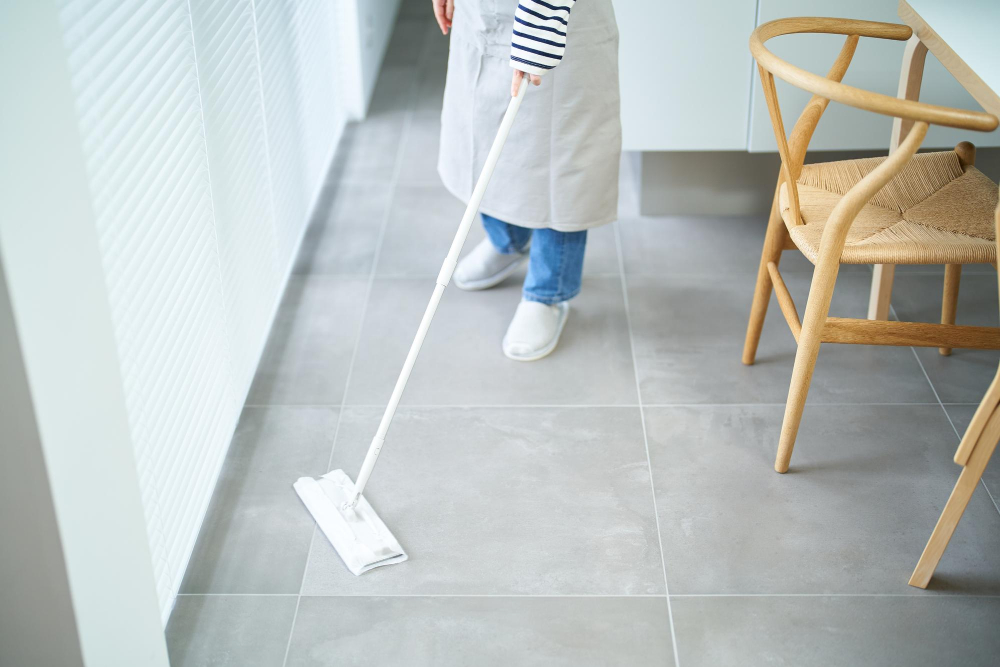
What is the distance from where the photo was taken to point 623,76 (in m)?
2.23

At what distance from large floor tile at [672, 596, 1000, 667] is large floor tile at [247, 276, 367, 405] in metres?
0.86

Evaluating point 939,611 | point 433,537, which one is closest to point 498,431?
point 433,537

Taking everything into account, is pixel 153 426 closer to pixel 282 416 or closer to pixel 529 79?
pixel 282 416

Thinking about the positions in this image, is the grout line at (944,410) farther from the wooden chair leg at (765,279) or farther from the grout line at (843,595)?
the wooden chair leg at (765,279)

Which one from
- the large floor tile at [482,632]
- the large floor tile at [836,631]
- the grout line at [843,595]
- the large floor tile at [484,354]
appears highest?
the large floor tile at [484,354]

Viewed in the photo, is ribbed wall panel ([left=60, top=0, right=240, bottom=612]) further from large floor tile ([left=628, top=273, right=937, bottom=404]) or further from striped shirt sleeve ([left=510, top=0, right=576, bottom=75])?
large floor tile ([left=628, top=273, right=937, bottom=404])

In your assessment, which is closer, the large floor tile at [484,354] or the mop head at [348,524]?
the mop head at [348,524]

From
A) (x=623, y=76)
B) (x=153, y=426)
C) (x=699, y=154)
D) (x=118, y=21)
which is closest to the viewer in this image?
(x=118, y=21)

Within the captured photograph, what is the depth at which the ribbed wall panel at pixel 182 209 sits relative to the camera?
1.17 m

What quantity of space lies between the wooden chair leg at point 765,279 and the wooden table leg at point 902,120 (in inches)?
10.0

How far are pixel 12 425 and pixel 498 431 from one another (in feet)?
3.38

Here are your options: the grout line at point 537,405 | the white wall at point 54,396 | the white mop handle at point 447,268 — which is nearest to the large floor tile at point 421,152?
the grout line at point 537,405

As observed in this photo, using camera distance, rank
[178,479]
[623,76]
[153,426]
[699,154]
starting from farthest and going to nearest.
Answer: [699,154] < [623,76] < [178,479] < [153,426]

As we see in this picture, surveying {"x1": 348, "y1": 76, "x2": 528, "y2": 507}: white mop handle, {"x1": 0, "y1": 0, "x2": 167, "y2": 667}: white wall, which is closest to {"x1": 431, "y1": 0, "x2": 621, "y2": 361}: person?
{"x1": 348, "y1": 76, "x2": 528, "y2": 507}: white mop handle
